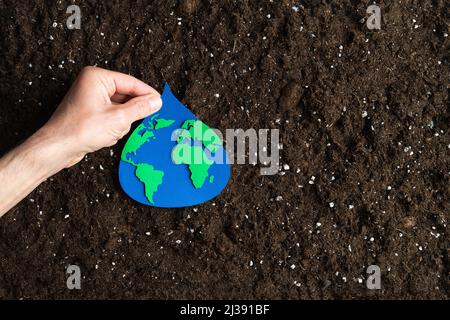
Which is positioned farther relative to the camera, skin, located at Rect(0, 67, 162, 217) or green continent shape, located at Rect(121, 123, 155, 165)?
green continent shape, located at Rect(121, 123, 155, 165)

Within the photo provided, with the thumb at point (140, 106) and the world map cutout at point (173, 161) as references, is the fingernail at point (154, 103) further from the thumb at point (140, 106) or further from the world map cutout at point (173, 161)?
the world map cutout at point (173, 161)

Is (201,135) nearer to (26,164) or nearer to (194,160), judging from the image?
(194,160)

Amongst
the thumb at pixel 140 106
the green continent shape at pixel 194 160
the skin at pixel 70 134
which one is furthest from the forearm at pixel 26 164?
the green continent shape at pixel 194 160

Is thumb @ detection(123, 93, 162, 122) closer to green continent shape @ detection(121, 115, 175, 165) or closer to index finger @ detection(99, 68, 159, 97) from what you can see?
index finger @ detection(99, 68, 159, 97)

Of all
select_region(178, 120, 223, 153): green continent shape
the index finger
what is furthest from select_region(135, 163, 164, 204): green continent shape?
the index finger

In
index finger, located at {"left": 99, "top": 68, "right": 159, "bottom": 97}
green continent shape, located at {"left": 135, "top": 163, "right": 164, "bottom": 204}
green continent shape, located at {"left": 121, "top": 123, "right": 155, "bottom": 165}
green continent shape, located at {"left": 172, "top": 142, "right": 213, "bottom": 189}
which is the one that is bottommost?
green continent shape, located at {"left": 135, "top": 163, "right": 164, "bottom": 204}

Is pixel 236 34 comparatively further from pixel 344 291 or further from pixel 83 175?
pixel 344 291

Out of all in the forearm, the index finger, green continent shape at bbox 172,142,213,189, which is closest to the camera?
the forearm
